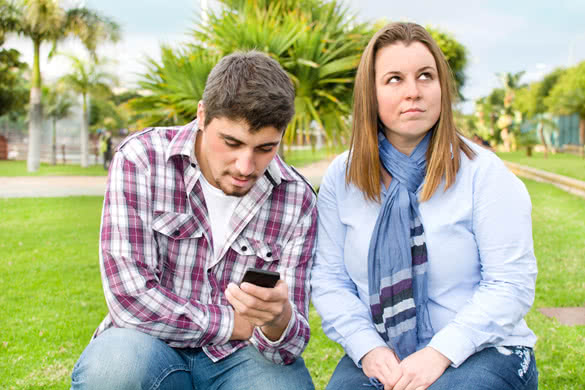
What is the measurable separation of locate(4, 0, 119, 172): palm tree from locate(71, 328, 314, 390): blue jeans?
2458 cm

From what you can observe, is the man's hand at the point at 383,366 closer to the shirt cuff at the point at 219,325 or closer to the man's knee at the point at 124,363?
the shirt cuff at the point at 219,325

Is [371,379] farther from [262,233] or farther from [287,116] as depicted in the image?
[287,116]

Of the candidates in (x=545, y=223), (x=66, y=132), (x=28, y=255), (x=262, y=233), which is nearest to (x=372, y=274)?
(x=262, y=233)

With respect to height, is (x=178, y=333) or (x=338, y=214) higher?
(x=338, y=214)

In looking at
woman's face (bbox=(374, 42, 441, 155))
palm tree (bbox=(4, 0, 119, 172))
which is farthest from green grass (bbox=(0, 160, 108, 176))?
woman's face (bbox=(374, 42, 441, 155))

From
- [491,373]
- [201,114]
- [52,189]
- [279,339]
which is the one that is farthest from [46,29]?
[491,373]

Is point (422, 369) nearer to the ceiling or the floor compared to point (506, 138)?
nearer to the floor

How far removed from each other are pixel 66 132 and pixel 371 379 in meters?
51.2

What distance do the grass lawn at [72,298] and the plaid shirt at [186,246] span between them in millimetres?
1362

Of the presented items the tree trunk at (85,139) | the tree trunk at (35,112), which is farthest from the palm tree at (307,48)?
the tree trunk at (85,139)

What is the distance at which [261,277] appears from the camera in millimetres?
1844

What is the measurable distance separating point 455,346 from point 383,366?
27cm

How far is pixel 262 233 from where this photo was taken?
232 cm

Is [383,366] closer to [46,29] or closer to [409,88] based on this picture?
[409,88]
